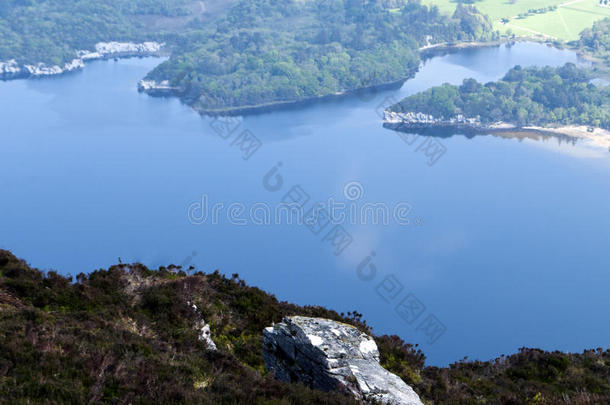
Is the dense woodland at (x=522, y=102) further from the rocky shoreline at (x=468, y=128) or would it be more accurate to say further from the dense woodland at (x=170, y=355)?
the dense woodland at (x=170, y=355)

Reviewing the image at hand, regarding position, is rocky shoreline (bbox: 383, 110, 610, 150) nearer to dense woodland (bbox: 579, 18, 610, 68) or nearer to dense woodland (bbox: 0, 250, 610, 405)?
dense woodland (bbox: 579, 18, 610, 68)

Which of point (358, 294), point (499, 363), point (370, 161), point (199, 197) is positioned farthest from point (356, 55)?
point (499, 363)

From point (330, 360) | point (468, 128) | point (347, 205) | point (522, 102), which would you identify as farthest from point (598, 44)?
point (330, 360)

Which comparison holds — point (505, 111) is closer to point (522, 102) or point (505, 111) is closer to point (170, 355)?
point (522, 102)

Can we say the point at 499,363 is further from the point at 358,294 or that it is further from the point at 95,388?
the point at 358,294

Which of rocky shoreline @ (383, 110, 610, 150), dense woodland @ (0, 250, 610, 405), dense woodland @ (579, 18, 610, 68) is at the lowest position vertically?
dense woodland @ (0, 250, 610, 405)

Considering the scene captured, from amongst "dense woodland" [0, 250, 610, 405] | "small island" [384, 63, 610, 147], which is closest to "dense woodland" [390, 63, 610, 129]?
"small island" [384, 63, 610, 147]

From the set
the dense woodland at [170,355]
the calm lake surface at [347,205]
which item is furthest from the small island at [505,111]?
the dense woodland at [170,355]
